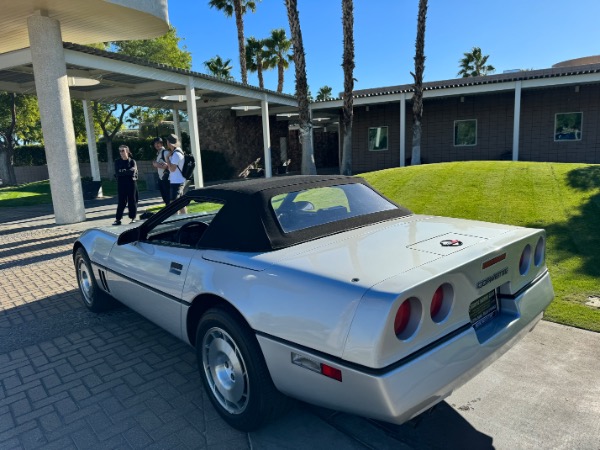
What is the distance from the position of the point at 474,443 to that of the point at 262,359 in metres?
1.30

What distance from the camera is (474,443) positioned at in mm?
2383

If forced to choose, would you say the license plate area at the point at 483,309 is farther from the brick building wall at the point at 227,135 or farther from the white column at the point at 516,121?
the brick building wall at the point at 227,135

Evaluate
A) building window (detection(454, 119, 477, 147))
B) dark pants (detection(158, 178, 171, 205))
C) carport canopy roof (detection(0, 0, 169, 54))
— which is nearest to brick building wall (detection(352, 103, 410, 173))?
building window (detection(454, 119, 477, 147))

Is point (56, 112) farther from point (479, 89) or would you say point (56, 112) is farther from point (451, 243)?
point (479, 89)

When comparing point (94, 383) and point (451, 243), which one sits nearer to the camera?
point (451, 243)

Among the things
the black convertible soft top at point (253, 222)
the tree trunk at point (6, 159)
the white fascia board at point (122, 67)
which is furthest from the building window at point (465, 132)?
the tree trunk at point (6, 159)

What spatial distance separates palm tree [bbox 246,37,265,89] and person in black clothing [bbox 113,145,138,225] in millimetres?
26181

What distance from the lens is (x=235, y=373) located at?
253cm

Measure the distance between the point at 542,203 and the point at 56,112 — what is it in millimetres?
10648

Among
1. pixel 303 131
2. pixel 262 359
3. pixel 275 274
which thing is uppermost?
pixel 303 131

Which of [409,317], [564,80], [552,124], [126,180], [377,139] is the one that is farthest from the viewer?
[377,139]

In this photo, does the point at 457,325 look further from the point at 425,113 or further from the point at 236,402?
the point at 425,113

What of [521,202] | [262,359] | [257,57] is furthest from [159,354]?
[257,57]

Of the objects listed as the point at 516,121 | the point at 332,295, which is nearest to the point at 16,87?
the point at 332,295
